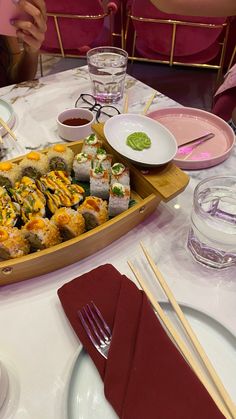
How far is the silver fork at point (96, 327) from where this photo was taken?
71 cm

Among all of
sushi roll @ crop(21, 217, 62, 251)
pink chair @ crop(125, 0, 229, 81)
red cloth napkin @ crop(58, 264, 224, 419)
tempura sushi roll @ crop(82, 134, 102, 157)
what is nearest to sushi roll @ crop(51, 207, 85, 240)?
sushi roll @ crop(21, 217, 62, 251)

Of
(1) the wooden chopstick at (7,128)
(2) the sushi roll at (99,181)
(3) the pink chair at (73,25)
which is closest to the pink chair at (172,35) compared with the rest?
(3) the pink chair at (73,25)

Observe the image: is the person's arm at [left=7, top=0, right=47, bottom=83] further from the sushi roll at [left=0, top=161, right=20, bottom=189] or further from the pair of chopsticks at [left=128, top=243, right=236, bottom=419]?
the pair of chopsticks at [left=128, top=243, right=236, bottom=419]

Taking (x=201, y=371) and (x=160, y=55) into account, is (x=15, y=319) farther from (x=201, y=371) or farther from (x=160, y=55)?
(x=160, y=55)

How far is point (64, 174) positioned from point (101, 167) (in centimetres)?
11

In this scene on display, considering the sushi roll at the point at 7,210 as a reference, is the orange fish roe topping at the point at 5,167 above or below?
above

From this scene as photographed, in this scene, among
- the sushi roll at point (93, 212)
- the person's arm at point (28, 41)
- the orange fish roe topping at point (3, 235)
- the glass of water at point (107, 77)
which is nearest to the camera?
the orange fish roe topping at point (3, 235)

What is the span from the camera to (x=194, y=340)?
0.72 metres

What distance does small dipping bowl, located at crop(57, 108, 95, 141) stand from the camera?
1251 mm

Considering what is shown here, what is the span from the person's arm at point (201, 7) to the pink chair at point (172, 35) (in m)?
0.53

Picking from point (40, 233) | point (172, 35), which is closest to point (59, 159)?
point (40, 233)

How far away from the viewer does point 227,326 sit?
0.75 meters

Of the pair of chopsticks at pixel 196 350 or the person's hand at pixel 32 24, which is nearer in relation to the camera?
the pair of chopsticks at pixel 196 350

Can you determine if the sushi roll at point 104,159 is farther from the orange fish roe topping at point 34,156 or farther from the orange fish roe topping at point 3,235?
the orange fish roe topping at point 3,235
